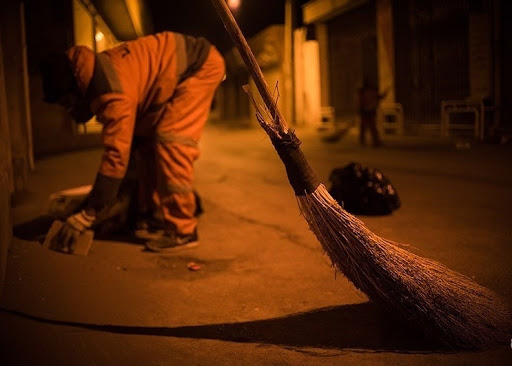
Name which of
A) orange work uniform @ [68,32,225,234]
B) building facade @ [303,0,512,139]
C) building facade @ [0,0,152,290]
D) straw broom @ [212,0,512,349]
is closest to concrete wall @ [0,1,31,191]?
building facade @ [0,0,152,290]

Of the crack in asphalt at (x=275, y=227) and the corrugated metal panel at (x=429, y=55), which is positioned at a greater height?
the corrugated metal panel at (x=429, y=55)

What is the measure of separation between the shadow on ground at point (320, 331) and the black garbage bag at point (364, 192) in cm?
231

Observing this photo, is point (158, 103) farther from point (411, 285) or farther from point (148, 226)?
point (411, 285)

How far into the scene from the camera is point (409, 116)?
1488 centimetres

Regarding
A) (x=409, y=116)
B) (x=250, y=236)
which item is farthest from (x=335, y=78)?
(x=250, y=236)

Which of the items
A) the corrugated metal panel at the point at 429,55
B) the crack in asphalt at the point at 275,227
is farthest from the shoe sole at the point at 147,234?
the corrugated metal panel at the point at 429,55

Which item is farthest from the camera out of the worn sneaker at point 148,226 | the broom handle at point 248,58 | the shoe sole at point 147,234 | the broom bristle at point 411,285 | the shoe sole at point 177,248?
the worn sneaker at point 148,226

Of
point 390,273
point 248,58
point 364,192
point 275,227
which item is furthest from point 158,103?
point 390,273

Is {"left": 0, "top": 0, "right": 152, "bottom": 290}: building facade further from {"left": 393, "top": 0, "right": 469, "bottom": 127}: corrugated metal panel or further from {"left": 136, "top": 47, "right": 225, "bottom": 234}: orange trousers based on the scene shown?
{"left": 393, "top": 0, "right": 469, "bottom": 127}: corrugated metal panel

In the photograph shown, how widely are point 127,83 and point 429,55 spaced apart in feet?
38.9

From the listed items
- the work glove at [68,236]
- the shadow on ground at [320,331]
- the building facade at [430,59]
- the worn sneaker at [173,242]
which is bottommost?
the shadow on ground at [320,331]

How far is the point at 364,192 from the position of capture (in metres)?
5.08

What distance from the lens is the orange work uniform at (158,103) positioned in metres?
3.65

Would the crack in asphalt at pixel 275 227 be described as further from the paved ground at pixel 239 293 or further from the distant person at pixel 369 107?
the distant person at pixel 369 107
